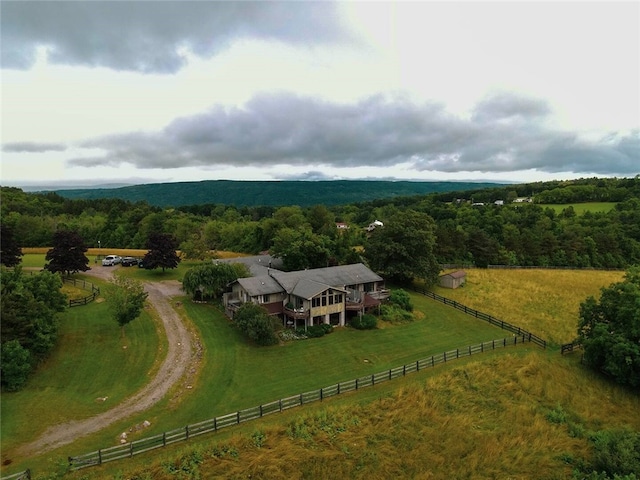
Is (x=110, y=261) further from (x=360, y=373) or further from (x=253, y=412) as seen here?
(x=360, y=373)

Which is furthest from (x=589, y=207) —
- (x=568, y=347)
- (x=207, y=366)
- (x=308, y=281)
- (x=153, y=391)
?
(x=153, y=391)

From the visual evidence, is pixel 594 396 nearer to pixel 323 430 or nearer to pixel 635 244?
pixel 323 430

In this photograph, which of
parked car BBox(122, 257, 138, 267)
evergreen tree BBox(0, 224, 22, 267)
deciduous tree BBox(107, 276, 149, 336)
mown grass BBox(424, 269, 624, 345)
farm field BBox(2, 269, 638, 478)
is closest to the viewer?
farm field BBox(2, 269, 638, 478)

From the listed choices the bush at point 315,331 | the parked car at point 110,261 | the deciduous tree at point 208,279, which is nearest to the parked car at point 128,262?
the parked car at point 110,261

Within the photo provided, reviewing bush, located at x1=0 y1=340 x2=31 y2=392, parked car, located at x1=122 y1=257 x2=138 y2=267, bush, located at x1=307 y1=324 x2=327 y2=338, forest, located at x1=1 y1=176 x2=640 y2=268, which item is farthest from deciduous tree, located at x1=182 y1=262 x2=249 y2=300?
parked car, located at x1=122 y1=257 x2=138 y2=267

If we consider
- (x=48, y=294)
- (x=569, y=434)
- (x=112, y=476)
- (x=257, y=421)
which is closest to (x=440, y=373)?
(x=569, y=434)

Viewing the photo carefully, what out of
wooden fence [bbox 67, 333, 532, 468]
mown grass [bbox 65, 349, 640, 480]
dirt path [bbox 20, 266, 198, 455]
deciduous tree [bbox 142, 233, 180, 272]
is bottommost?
mown grass [bbox 65, 349, 640, 480]

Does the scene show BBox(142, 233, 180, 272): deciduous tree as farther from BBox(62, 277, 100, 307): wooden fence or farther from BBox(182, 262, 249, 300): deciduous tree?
BBox(182, 262, 249, 300): deciduous tree
